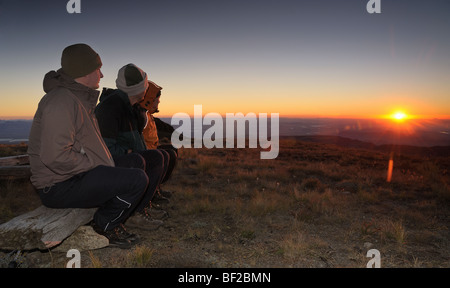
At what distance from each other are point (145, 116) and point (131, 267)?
2305mm

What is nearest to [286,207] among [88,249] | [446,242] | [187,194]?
[187,194]

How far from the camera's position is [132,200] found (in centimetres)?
318

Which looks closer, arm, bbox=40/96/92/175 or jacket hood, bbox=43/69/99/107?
arm, bbox=40/96/92/175

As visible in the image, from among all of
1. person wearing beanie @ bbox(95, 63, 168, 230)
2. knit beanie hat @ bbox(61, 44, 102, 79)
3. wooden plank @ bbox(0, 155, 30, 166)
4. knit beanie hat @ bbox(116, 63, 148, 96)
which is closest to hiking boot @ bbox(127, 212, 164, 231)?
person wearing beanie @ bbox(95, 63, 168, 230)

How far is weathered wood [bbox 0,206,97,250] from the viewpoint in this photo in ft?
9.91

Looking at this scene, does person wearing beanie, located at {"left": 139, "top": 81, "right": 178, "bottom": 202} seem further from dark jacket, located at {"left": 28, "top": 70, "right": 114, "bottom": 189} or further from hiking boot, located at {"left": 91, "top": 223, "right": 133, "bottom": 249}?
dark jacket, located at {"left": 28, "top": 70, "right": 114, "bottom": 189}

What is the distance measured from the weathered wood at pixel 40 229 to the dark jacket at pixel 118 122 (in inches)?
35.6

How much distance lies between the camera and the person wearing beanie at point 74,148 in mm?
2600

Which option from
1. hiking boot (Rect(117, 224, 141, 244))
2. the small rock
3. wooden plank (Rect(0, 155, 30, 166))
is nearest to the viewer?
the small rock

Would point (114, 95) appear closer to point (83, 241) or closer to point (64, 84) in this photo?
point (64, 84)

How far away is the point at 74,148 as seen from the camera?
2.86 metres

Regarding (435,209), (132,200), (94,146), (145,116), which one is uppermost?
(145,116)
